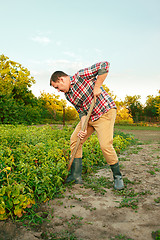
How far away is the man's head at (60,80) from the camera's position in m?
2.60

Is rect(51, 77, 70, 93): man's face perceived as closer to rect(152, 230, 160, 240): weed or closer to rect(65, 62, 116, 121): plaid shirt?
rect(65, 62, 116, 121): plaid shirt

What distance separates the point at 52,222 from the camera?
6.44 ft

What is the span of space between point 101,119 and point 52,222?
4.29 ft

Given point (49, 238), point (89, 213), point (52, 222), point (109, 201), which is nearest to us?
point (49, 238)

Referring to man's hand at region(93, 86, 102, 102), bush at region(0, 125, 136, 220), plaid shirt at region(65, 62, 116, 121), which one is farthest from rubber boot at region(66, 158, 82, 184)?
man's hand at region(93, 86, 102, 102)

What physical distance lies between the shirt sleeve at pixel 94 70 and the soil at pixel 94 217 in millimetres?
1440

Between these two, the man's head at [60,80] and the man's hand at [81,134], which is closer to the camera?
the man's head at [60,80]

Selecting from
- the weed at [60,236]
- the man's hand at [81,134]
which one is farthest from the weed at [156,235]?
the man's hand at [81,134]

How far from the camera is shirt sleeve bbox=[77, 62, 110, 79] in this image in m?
2.45

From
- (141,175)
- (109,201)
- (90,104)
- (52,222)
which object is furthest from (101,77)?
(141,175)

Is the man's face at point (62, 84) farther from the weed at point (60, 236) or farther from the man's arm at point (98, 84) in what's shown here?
the weed at point (60, 236)

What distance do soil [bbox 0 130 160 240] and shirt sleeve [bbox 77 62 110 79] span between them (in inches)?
56.7

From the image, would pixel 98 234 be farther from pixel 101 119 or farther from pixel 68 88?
pixel 68 88

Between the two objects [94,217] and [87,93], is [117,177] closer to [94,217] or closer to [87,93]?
[94,217]
